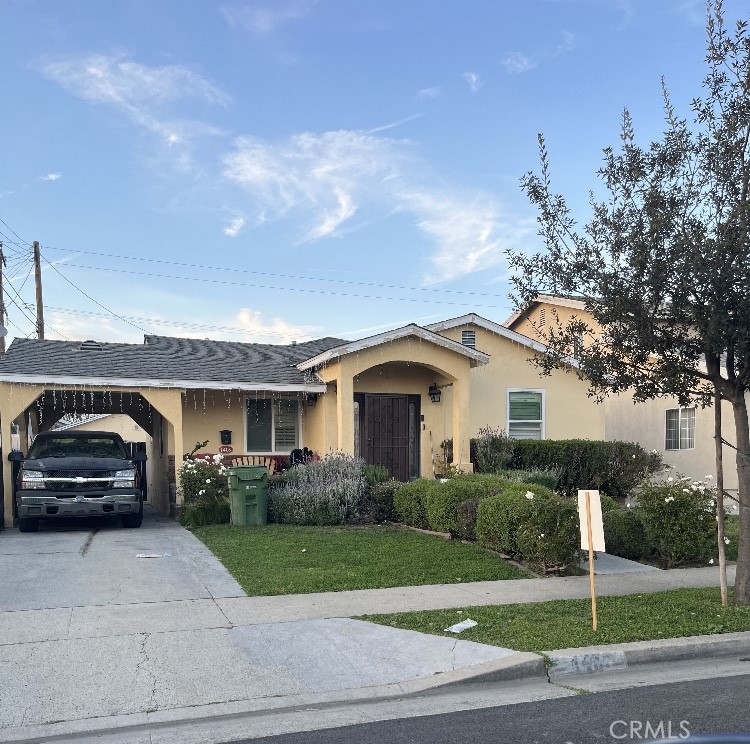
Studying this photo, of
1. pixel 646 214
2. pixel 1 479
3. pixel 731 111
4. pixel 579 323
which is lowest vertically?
pixel 1 479

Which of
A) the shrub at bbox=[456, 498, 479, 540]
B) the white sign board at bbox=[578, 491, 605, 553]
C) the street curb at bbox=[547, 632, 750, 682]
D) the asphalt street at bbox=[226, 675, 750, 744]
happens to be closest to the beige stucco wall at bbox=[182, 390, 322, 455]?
the shrub at bbox=[456, 498, 479, 540]

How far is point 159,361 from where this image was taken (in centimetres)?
1689

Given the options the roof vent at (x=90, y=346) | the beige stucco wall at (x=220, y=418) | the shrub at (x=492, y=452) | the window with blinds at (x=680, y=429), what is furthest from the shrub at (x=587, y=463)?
the roof vent at (x=90, y=346)

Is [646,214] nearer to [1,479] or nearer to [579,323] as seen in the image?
[579,323]

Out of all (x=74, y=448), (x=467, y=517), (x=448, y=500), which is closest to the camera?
(x=467, y=517)

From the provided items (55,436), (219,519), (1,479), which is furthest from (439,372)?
(1,479)

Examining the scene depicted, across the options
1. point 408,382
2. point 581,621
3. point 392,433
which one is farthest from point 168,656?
point 408,382

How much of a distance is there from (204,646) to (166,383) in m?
9.92

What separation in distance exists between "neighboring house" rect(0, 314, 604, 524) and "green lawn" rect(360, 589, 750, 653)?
877cm

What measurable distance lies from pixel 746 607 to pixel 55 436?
40.3 ft

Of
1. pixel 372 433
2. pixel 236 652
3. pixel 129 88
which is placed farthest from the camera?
pixel 372 433

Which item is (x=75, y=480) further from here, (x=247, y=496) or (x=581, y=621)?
(x=581, y=621)

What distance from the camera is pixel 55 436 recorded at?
1503cm

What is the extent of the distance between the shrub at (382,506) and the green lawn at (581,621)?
6.35 m
